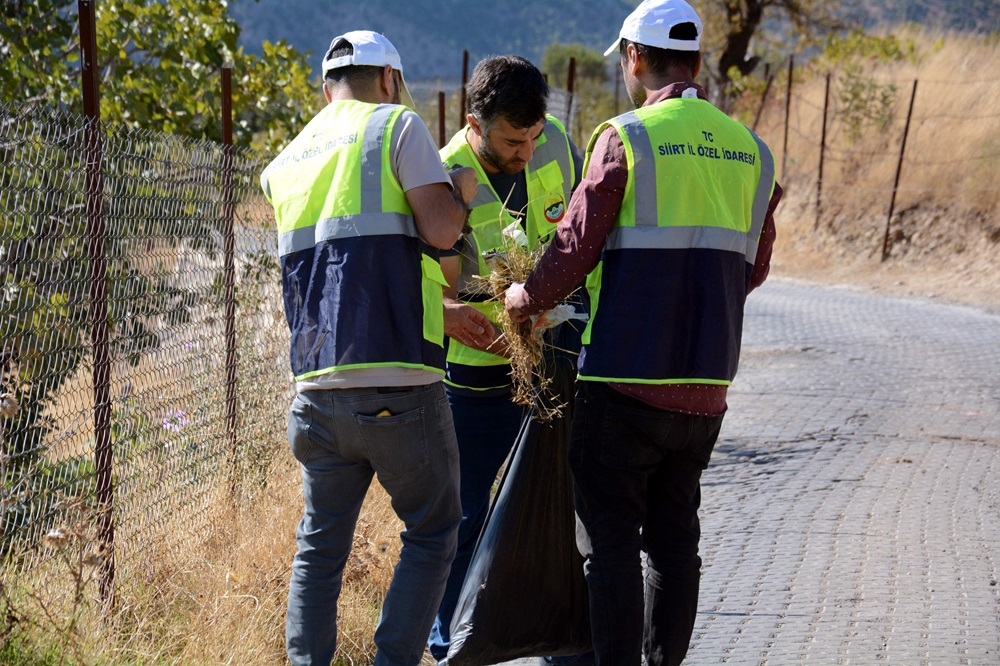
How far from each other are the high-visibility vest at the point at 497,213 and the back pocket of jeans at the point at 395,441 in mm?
674

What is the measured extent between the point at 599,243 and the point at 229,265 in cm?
231

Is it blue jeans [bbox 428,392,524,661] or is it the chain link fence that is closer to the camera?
the chain link fence

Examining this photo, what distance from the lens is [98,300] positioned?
3619 mm

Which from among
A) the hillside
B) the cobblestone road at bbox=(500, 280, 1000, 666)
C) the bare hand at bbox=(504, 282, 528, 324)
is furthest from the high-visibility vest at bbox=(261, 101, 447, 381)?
the hillside

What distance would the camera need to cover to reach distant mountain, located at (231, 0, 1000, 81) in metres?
94.6

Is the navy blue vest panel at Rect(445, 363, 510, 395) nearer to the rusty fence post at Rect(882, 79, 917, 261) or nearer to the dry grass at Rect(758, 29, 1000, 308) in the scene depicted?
the dry grass at Rect(758, 29, 1000, 308)

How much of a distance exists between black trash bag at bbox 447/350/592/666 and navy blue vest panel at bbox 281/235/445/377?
0.60 metres

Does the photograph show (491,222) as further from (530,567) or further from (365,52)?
(530,567)

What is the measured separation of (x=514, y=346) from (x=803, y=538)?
6.97 feet

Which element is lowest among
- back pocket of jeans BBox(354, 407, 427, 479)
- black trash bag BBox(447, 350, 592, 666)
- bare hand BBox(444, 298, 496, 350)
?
black trash bag BBox(447, 350, 592, 666)

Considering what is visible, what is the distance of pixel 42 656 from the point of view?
2988mm

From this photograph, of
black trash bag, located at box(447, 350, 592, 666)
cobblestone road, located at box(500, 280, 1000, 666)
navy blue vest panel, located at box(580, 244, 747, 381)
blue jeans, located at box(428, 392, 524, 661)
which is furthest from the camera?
cobblestone road, located at box(500, 280, 1000, 666)

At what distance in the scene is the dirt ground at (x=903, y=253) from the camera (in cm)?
1406

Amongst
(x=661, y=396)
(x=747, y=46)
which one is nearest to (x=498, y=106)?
(x=661, y=396)
